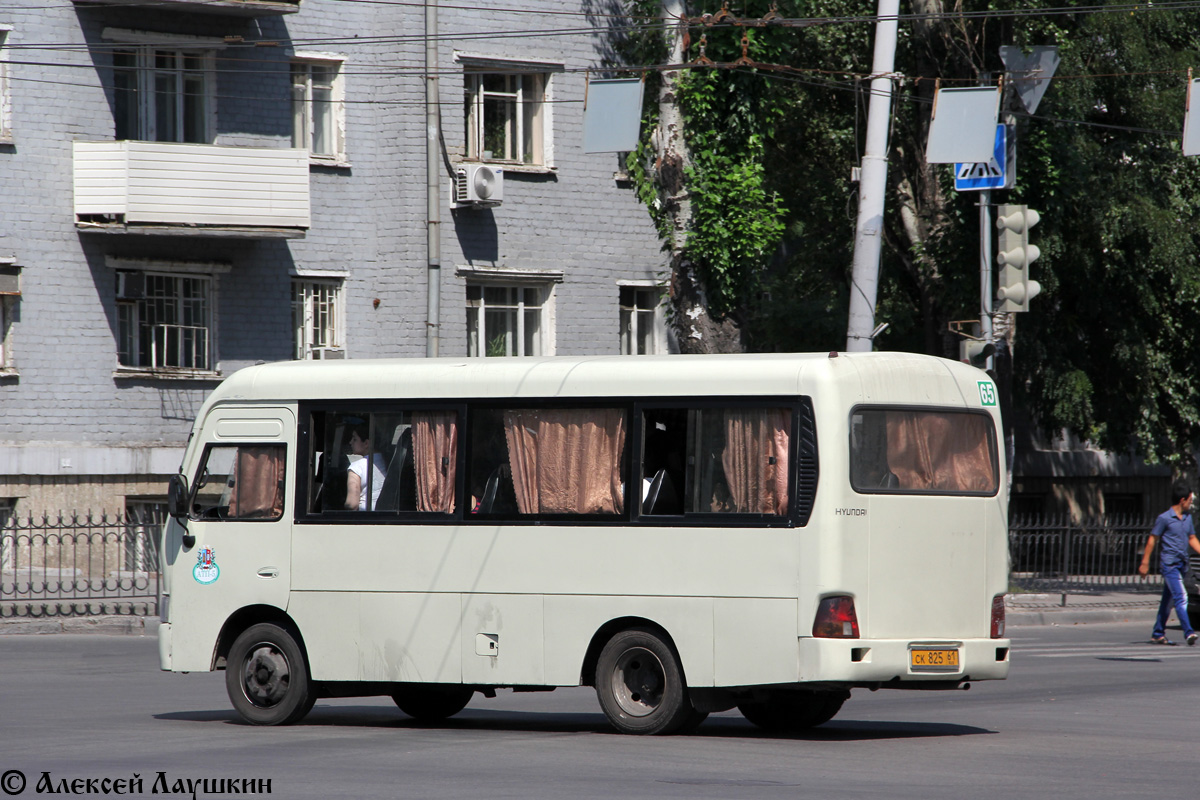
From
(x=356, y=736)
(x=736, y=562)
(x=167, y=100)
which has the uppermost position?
(x=167, y=100)

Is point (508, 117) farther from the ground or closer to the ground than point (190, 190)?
farther from the ground

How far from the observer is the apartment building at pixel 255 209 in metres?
25.7

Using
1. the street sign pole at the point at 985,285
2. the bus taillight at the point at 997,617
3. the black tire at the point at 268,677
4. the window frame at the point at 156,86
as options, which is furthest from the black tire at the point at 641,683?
the window frame at the point at 156,86

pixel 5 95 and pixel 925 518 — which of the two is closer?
pixel 925 518

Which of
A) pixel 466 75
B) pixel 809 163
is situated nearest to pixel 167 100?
pixel 466 75

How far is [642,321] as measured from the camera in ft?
103

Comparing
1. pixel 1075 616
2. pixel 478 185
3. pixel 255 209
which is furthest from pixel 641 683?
pixel 478 185

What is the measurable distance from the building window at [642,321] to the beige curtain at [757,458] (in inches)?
771

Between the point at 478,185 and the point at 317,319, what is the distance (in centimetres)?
329

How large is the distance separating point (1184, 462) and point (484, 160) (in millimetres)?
11912

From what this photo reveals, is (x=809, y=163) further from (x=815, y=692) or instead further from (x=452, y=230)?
(x=815, y=692)

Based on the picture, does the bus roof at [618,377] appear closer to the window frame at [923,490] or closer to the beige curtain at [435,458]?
the window frame at [923,490]

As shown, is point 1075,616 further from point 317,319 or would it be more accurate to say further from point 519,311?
point 317,319

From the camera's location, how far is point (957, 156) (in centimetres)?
1864
